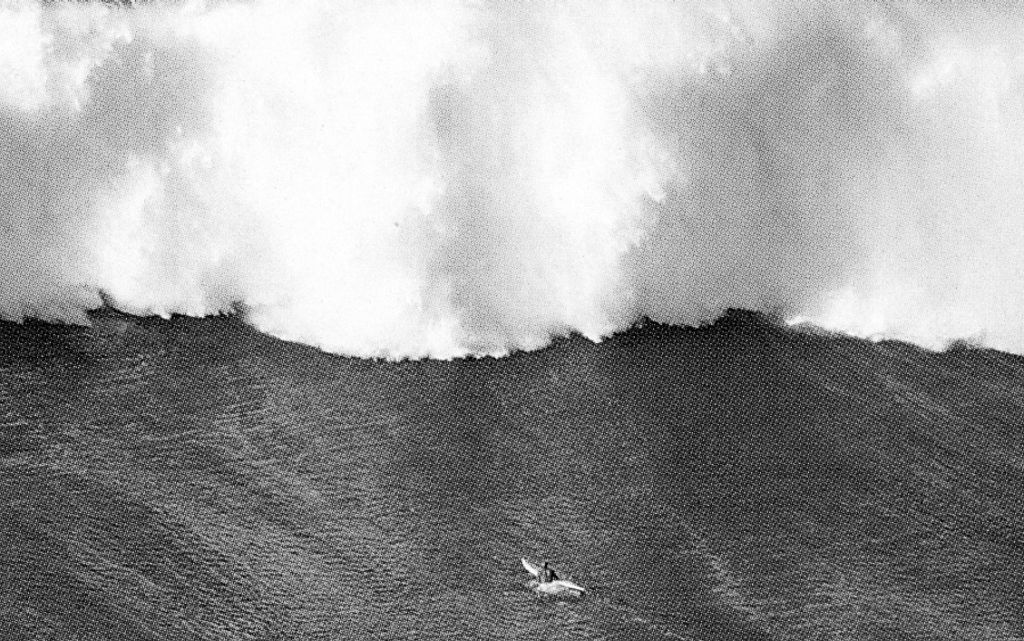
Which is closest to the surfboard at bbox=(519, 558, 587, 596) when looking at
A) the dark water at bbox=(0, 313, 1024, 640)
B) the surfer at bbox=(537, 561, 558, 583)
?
the surfer at bbox=(537, 561, 558, 583)

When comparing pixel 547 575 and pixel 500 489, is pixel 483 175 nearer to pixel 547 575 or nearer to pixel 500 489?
pixel 500 489

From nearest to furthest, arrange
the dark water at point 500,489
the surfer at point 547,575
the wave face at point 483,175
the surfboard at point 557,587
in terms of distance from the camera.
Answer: the dark water at point 500,489, the surfboard at point 557,587, the surfer at point 547,575, the wave face at point 483,175

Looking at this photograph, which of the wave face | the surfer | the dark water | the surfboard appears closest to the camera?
the dark water

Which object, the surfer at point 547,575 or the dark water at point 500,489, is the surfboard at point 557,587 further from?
the dark water at point 500,489

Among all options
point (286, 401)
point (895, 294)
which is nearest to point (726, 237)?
point (895, 294)

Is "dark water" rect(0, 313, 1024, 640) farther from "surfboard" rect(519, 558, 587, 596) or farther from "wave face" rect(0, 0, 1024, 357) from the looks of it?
"wave face" rect(0, 0, 1024, 357)

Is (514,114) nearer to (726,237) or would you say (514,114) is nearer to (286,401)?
(726,237)

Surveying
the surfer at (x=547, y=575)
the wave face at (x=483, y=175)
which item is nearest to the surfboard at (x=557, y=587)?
the surfer at (x=547, y=575)
